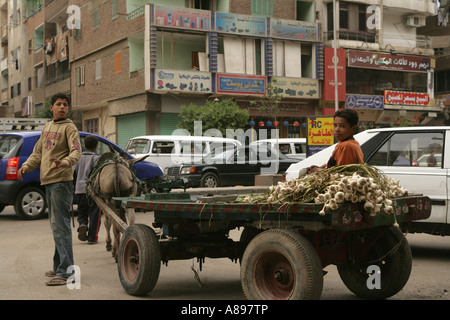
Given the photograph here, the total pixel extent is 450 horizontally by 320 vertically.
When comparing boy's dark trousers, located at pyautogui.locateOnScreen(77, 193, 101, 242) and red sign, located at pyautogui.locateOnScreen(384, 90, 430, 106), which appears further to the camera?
red sign, located at pyautogui.locateOnScreen(384, 90, 430, 106)

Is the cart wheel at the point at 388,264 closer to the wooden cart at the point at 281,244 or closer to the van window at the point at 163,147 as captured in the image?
the wooden cart at the point at 281,244

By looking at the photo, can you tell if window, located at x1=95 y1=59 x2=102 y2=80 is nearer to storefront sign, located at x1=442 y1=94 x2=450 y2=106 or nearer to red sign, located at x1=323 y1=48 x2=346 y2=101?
red sign, located at x1=323 y1=48 x2=346 y2=101

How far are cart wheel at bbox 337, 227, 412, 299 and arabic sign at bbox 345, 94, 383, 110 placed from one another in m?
33.9

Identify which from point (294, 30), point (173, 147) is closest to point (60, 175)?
point (173, 147)

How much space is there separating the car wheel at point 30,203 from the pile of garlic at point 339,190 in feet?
31.0

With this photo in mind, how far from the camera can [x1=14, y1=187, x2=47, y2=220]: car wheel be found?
537 inches

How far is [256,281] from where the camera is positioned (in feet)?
17.3

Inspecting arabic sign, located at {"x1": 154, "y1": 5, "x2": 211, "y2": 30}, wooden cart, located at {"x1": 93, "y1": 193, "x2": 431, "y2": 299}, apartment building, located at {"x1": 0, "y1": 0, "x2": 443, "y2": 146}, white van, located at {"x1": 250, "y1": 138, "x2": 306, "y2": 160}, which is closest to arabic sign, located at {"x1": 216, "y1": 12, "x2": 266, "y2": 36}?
apartment building, located at {"x1": 0, "y1": 0, "x2": 443, "y2": 146}

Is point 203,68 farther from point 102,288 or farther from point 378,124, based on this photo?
point 102,288

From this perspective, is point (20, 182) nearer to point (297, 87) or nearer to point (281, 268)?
point (281, 268)

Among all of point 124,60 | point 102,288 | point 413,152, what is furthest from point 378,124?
point 102,288

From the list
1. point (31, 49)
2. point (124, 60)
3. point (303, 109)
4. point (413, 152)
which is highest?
point (31, 49)

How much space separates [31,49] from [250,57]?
2648 centimetres

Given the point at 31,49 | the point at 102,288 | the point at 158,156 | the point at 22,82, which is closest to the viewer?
the point at 102,288
